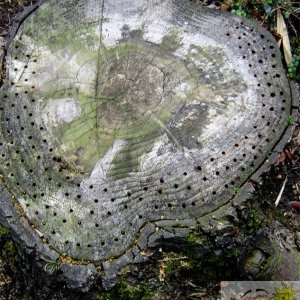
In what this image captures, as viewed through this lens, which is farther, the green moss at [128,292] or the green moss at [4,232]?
the green moss at [4,232]

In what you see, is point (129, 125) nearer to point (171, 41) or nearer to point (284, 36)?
point (171, 41)

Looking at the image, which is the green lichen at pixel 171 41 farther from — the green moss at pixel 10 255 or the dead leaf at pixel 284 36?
the green moss at pixel 10 255

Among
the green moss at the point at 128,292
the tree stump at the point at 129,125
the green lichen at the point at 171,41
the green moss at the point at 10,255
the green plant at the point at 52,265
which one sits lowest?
the green moss at the point at 10,255

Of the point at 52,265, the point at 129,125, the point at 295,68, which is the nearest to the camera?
the point at 52,265

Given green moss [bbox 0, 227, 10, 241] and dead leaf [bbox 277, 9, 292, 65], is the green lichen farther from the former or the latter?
green moss [bbox 0, 227, 10, 241]

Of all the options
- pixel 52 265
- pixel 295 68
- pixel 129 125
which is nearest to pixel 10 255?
pixel 52 265

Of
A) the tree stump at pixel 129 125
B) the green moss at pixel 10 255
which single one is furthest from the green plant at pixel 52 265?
the green moss at pixel 10 255

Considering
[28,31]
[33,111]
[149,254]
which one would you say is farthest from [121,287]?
[28,31]
